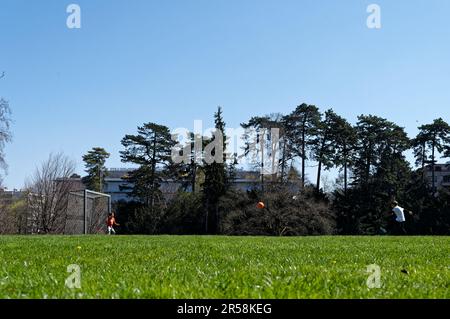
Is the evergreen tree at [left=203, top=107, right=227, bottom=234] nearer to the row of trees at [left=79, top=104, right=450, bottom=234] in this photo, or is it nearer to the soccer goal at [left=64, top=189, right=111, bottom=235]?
the row of trees at [left=79, top=104, right=450, bottom=234]

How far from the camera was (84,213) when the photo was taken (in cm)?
3725

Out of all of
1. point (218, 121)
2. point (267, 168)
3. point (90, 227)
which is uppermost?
point (218, 121)

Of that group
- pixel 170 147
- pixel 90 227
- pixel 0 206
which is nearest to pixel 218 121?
pixel 170 147

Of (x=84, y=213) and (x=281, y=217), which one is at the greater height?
(x=84, y=213)

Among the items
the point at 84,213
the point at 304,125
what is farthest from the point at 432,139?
the point at 84,213

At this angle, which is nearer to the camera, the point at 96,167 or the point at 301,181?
the point at 301,181

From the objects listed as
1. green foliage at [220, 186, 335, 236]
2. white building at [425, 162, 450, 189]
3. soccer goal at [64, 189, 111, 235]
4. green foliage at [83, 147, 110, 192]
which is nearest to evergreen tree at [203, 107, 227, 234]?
green foliage at [220, 186, 335, 236]

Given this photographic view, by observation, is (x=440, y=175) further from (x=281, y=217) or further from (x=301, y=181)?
(x=281, y=217)

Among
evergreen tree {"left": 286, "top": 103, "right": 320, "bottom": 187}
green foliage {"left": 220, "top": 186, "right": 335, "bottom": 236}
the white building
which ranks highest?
evergreen tree {"left": 286, "top": 103, "right": 320, "bottom": 187}

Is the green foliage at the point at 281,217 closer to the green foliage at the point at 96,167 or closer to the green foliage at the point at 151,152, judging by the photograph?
the green foliage at the point at 151,152

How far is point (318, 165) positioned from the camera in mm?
65812

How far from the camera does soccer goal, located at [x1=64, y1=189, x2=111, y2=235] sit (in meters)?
41.8
